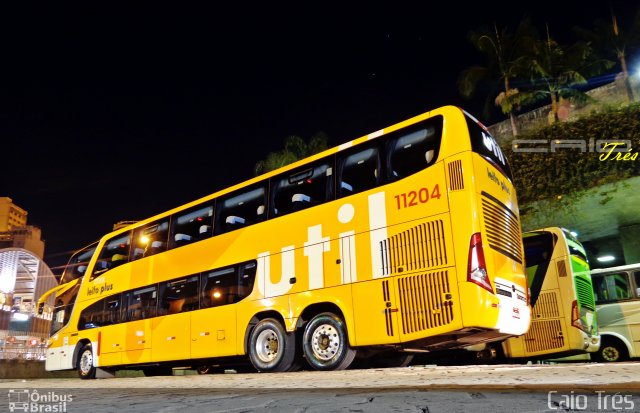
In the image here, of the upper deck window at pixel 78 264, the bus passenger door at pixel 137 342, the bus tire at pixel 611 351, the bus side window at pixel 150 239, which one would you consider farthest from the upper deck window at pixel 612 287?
the upper deck window at pixel 78 264

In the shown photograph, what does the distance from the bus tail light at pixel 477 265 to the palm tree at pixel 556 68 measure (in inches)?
709

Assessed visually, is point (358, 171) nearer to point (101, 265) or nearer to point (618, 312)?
point (618, 312)

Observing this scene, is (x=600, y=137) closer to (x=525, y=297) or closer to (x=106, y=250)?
(x=525, y=297)

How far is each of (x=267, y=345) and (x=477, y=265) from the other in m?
4.20

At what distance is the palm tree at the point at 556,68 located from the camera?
895 inches

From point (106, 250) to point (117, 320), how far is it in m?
2.17

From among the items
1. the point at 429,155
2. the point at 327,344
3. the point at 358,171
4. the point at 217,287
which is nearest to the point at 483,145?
the point at 429,155

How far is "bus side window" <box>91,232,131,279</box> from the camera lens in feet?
41.8

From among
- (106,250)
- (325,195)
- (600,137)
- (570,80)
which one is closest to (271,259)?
(325,195)

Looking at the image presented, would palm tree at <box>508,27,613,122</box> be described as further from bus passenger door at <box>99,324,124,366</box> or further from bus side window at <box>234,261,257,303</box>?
bus passenger door at <box>99,324,124,366</box>

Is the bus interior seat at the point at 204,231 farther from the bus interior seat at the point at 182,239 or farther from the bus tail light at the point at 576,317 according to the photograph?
the bus tail light at the point at 576,317

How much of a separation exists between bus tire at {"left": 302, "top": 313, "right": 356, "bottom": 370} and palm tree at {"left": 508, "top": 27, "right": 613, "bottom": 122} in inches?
717

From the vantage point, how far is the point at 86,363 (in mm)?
13039

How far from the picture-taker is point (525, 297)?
25.6 feet
